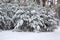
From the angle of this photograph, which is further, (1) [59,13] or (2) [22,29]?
(1) [59,13]

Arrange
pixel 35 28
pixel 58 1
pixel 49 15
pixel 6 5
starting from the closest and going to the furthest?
pixel 35 28
pixel 49 15
pixel 6 5
pixel 58 1

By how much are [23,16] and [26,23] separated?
309 millimetres

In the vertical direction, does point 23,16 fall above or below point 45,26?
above

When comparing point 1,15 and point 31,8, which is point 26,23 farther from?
point 1,15

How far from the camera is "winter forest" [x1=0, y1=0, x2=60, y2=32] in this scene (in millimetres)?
4426

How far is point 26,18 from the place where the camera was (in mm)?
4496

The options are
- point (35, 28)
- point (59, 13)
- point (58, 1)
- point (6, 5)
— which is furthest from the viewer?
point (59, 13)

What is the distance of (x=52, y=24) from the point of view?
15.0ft

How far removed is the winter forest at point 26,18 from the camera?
4.43m

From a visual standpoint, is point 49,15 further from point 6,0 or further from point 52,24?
point 6,0

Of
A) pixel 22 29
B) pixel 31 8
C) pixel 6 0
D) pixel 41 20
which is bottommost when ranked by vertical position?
pixel 22 29

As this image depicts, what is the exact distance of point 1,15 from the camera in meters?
4.79

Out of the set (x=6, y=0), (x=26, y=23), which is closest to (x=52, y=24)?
(x=26, y=23)

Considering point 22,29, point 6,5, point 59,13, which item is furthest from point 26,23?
point 59,13
